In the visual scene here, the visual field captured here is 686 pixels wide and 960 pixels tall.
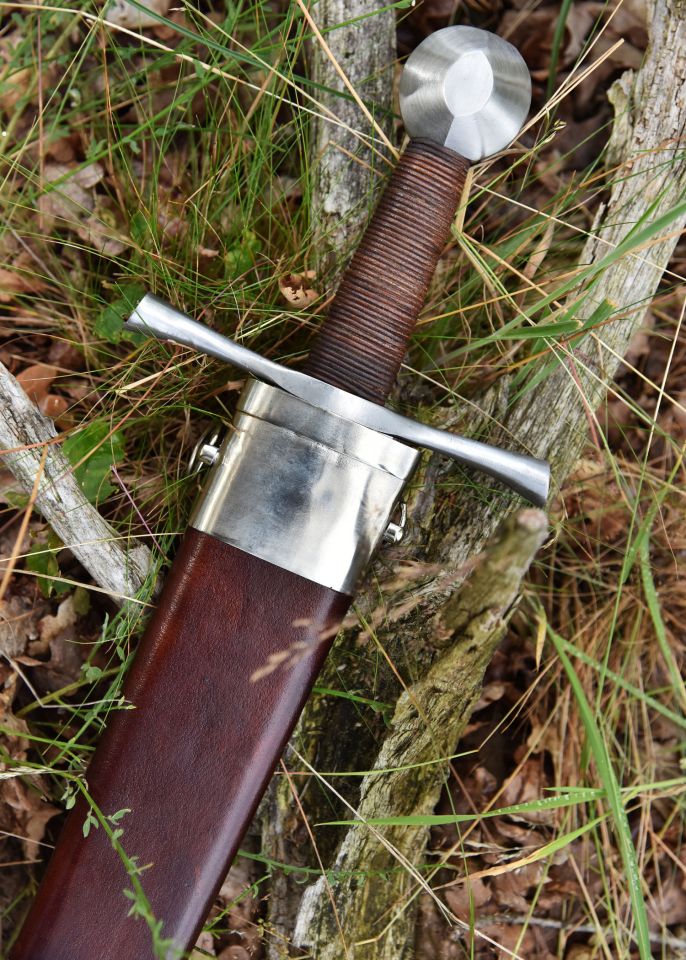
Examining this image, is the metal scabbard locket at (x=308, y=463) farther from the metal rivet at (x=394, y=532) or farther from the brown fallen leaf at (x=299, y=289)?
the brown fallen leaf at (x=299, y=289)

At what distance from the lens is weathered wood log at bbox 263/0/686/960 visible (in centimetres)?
182

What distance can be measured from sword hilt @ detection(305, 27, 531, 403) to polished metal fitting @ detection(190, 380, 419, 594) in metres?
0.12

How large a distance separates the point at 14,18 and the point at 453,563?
1904mm

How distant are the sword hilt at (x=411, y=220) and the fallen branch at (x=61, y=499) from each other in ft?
2.23

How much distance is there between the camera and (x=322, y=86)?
1.83m

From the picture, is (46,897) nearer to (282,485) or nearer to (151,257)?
(282,485)

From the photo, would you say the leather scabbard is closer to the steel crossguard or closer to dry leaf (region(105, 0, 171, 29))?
the steel crossguard

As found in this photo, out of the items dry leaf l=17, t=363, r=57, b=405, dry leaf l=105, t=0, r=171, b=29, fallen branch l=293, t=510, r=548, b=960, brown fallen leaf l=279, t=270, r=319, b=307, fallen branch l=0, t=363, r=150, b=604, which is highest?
dry leaf l=105, t=0, r=171, b=29

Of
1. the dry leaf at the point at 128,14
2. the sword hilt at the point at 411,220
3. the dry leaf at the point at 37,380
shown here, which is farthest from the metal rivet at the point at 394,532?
the dry leaf at the point at 128,14

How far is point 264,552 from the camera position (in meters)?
1.57

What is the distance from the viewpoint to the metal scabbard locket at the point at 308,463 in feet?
5.01

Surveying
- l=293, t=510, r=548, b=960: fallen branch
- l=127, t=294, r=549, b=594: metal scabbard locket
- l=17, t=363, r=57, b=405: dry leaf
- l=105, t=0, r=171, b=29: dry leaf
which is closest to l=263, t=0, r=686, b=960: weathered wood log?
l=293, t=510, r=548, b=960: fallen branch

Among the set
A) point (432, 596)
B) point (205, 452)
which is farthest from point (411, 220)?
point (432, 596)

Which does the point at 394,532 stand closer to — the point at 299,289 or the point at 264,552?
the point at 264,552
